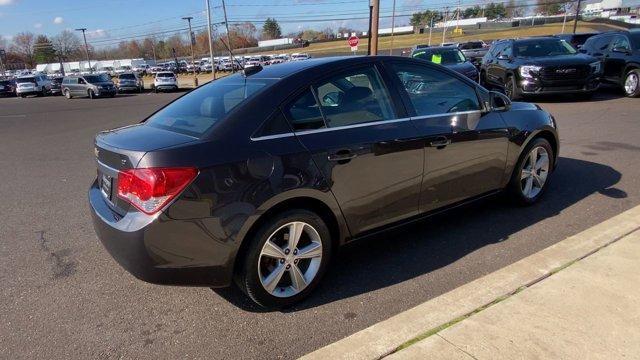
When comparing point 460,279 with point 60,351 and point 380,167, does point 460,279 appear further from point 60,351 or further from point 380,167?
point 60,351

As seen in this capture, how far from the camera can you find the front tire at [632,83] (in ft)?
40.9

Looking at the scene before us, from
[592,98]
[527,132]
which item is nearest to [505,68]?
[592,98]

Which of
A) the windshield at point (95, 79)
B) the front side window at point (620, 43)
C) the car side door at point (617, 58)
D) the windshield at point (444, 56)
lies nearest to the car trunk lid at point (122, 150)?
the windshield at point (444, 56)

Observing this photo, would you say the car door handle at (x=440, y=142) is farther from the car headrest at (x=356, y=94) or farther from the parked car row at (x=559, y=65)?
the parked car row at (x=559, y=65)

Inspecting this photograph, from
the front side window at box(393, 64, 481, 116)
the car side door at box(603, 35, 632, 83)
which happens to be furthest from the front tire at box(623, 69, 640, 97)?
the front side window at box(393, 64, 481, 116)

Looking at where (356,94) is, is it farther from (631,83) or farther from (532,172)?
(631,83)

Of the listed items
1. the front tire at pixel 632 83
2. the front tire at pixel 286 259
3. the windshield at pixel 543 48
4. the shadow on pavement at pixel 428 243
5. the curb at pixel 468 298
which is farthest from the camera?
the windshield at pixel 543 48

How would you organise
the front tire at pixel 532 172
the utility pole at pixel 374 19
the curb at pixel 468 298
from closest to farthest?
the curb at pixel 468 298 < the front tire at pixel 532 172 < the utility pole at pixel 374 19

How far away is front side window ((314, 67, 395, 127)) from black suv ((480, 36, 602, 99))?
1015 cm

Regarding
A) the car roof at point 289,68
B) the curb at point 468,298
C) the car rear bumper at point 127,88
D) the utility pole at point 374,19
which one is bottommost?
the car rear bumper at point 127,88

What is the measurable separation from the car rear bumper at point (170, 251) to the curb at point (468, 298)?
0.77 m

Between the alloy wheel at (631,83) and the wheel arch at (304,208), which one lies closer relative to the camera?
the wheel arch at (304,208)

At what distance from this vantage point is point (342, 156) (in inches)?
124

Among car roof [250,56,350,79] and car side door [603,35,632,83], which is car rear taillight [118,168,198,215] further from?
car side door [603,35,632,83]
